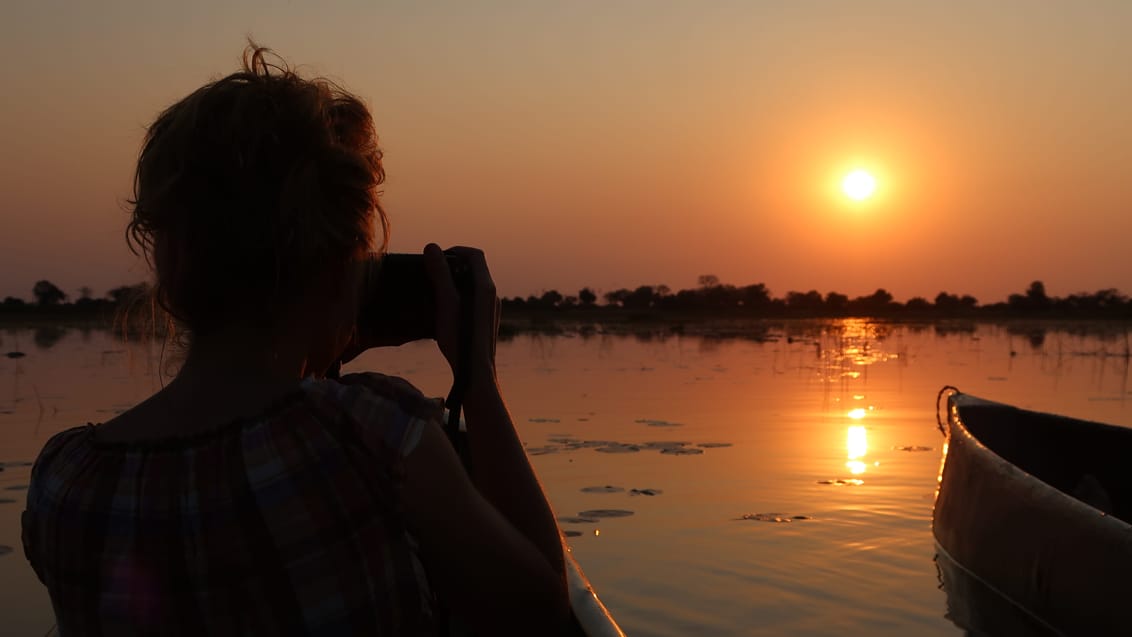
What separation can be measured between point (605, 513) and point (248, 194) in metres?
4.47

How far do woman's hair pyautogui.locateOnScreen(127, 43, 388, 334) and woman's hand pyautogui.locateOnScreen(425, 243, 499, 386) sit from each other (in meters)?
0.22

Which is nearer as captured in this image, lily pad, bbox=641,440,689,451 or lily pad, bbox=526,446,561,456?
lily pad, bbox=526,446,561,456

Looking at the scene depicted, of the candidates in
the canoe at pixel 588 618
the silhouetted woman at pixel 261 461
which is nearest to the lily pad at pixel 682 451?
the canoe at pixel 588 618

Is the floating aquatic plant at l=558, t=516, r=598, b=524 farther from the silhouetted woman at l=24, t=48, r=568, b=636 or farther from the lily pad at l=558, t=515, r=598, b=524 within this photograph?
the silhouetted woman at l=24, t=48, r=568, b=636

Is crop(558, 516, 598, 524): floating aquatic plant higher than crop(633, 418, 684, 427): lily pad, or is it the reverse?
crop(633, 418, 684, 427): lily pad

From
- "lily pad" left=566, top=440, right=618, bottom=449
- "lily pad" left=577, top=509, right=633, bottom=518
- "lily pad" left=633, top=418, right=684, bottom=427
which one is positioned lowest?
"lily pad" left=577, top=509, right=633, bottom=518

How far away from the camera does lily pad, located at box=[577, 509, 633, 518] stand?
533cm

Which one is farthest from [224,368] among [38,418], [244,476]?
[38,418]

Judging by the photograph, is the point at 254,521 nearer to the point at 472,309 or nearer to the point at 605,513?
the point at 472,309

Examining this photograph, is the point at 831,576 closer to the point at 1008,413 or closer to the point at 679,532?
the point at 679,532

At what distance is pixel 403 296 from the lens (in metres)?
1.43

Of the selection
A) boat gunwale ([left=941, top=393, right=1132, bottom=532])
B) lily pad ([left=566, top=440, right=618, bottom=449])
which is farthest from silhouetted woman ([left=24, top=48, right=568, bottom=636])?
lily pad ([left=566, top=440, right=618, bottom=449])

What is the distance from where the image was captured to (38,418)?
26.9ft

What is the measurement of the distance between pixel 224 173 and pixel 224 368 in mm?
229
